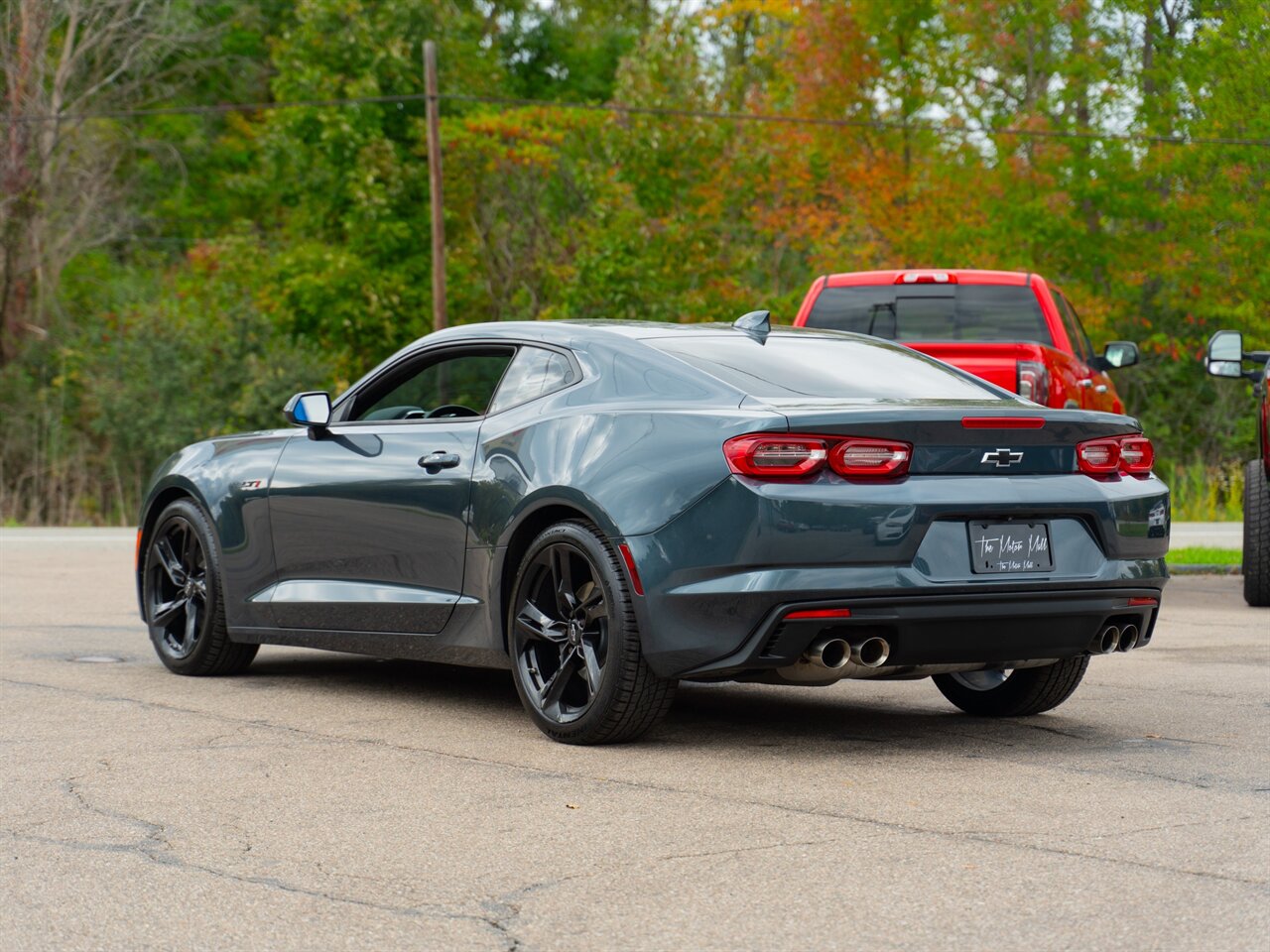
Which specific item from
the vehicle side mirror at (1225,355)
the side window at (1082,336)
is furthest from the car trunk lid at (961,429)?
the side window at (1082,336)

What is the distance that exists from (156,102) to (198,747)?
131ft

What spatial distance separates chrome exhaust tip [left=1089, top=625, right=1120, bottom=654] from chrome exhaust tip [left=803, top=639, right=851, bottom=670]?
3.29 feet

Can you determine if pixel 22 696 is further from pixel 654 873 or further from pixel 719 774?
pixel 654 873

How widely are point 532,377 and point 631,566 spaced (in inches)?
48.4

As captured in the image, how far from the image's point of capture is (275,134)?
1337 inches

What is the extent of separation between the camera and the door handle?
23.0 ft

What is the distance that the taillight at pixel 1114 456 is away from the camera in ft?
20.8

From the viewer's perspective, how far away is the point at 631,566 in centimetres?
604

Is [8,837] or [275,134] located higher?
[275,134]

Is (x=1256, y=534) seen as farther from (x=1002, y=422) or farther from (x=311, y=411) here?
(x=311, y=411)

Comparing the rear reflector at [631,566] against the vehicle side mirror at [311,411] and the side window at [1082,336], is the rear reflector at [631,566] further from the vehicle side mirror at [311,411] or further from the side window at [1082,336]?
the side window at [1082,336]

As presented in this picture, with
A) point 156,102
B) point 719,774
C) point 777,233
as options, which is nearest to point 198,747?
point 719,774

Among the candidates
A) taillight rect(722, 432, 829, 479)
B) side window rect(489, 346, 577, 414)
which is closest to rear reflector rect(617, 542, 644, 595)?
taillight rect(722, 432, 829, 479)

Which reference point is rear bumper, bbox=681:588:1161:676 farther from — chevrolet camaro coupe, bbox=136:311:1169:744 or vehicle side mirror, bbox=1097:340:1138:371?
vehicle side mirror, bbox=1097:340:1138:371
